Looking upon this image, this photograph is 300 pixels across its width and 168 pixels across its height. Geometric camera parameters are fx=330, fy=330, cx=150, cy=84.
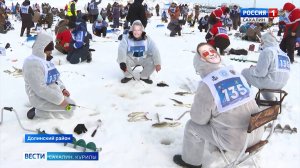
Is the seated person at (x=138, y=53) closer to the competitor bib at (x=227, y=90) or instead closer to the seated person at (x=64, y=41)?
the seated person at (x=64, y=41)

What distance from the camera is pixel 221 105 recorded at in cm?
301

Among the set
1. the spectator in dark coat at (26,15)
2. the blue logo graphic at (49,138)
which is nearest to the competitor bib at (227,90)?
the blue logo graphic at (49,138)

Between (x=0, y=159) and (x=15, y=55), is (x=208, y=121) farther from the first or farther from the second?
(x=15, y=55)

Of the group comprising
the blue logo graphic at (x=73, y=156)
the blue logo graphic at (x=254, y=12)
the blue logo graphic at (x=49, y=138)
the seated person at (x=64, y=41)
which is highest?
the blue logo graphic at (x=254, y=12)

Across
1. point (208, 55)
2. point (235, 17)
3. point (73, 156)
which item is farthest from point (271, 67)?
point (235, 17)

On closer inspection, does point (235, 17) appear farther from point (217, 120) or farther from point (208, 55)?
point (217, 120)

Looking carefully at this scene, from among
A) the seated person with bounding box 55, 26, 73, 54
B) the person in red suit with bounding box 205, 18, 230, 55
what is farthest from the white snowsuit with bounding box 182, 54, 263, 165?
the person in red suit with bounding box 205, 18, 230, 55

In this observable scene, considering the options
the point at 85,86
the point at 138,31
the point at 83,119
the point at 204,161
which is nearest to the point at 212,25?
the point at 138,31

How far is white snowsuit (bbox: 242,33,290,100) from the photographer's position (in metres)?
4.90

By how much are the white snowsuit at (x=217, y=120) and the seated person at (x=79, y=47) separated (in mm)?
5539

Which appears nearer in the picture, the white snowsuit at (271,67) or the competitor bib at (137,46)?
the white snowsuit at (271,67)

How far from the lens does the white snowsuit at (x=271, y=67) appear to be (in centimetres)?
490

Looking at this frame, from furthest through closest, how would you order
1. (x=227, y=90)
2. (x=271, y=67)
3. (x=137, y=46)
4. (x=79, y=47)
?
1. (x=79, y=47)
2. (x=137, y=46)
3. (x=271, y=67)
4. (x=227, y=90)

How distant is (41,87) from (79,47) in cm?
406
